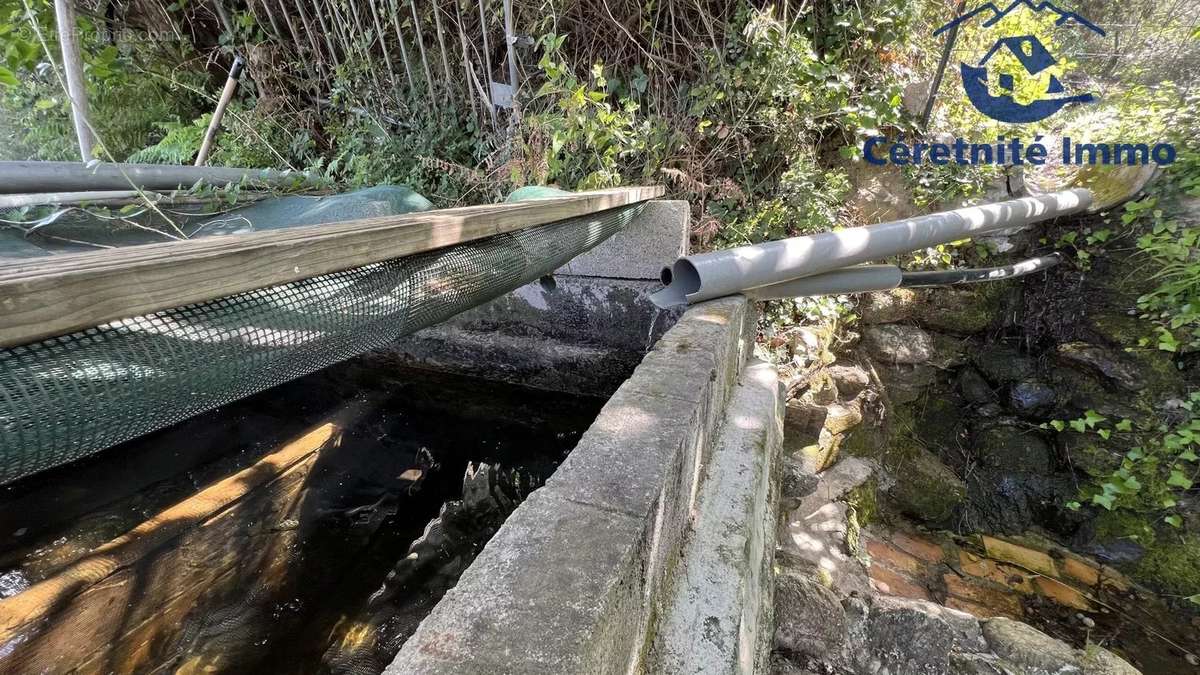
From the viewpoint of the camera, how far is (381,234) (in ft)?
4.00

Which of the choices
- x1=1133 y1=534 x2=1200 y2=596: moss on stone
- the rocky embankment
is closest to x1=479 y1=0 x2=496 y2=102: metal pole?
the rocky embankment

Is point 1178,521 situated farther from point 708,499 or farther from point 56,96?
point 56,96

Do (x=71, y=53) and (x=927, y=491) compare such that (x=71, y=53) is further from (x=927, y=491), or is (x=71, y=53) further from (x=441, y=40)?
(x=927, y=491)

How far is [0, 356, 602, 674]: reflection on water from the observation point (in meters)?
1.92

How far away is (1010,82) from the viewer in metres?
4.64

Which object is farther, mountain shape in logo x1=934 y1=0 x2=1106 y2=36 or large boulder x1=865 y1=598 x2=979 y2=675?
mountain shape in logo x1=934 y1=0 x2=1106 y2=36

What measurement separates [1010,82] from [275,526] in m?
6.76

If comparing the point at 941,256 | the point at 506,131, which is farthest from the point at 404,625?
the point at 941,256

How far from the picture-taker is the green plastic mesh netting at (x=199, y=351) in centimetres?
81

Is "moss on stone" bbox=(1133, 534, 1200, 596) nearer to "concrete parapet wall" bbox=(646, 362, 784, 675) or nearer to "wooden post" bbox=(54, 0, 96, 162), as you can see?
"concrete parapet wall" bbox=(646, 362, 784, 675)

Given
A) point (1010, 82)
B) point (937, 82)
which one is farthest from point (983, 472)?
point (1010, 82)

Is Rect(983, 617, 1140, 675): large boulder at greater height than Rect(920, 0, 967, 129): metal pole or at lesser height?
lesser

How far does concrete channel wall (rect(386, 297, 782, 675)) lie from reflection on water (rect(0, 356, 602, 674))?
130cm

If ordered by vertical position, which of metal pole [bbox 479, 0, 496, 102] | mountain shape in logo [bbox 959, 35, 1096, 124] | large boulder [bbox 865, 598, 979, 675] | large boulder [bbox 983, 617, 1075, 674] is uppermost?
metal pole [bbox 479, 0, 496, 102]
